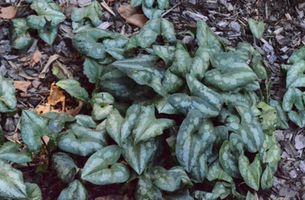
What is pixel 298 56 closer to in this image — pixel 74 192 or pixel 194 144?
pixel 194 144

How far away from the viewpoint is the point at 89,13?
3.14 metres

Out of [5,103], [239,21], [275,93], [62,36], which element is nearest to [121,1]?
[62,36]

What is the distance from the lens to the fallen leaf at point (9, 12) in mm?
3031

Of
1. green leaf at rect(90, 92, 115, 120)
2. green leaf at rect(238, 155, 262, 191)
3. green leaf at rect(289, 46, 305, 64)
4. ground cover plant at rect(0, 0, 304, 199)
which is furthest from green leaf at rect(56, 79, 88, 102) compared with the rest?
green leaf at rect(289, 46, 305, 64)

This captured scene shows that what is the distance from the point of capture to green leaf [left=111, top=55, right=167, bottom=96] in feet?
7.81

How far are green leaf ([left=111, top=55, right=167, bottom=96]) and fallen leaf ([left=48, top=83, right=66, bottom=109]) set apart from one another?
1.99ft

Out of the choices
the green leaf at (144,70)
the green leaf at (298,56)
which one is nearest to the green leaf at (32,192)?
the green leaf at (144,70)

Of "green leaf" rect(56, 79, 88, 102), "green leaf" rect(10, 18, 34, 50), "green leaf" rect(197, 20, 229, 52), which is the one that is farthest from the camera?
"green leaf" rect(10, 18, 34, 50)

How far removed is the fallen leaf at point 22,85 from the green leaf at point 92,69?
53cm

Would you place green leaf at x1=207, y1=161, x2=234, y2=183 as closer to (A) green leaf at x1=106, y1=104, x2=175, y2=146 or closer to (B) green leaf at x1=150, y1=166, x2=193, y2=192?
(B) green leaf at x1=150, y1=166, x2=193, y2=192

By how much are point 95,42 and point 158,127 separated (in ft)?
3.49

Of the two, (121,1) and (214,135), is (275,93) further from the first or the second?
(121,1)

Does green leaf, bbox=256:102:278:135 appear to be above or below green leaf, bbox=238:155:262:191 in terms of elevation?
above

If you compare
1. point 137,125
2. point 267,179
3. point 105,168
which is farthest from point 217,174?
point 105,168
